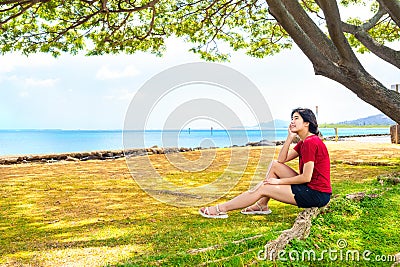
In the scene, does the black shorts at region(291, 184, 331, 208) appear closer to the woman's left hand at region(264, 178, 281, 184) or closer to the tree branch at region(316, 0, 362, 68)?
the woman's left hand at region(264, 178, 281, 184)

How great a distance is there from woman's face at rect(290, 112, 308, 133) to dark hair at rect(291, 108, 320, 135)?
3cm

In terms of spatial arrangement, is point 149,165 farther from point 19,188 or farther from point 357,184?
point 357,184

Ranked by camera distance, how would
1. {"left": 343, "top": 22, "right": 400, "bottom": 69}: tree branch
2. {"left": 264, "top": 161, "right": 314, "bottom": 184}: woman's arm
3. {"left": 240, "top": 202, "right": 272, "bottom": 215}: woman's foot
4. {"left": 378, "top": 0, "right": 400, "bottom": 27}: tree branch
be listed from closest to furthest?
1. {"left": 264, "top": 161, "right": 314, "bottom": 184}: woman's arm
2. {"left": 240, "top": 202, "right": 272, "bottom": 215}: woman's foot
3. {"left": 378, "top": 0, "right": 400, "bottom": 27}: tree branch
4. {"left": 343, "top": 22, "right": 400, "bottom": 69}: tree branch

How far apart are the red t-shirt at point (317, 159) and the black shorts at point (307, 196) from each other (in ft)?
0.14

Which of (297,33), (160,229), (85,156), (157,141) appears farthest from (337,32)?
(157,141)

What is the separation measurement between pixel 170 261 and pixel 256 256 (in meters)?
0.62

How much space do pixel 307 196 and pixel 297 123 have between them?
0.69 meters

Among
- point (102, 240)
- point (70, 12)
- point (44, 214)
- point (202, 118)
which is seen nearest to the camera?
point (102, 240)

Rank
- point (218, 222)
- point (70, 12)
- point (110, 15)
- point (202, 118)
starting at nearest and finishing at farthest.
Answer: point (218, 222)
point (202, 118)
point (70, 12)
point (110, 15)

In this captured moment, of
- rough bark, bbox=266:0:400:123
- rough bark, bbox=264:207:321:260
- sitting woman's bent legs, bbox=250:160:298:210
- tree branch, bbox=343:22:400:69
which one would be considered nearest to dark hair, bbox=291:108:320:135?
sitting woman's bent legs, bbox=250:160:298:210

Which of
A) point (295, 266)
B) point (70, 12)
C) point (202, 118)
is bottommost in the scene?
point (295, 266)

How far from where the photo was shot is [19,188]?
6.50m

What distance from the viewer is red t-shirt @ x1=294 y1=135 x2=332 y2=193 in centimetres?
349

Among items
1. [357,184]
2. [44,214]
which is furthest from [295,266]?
[357,184]
